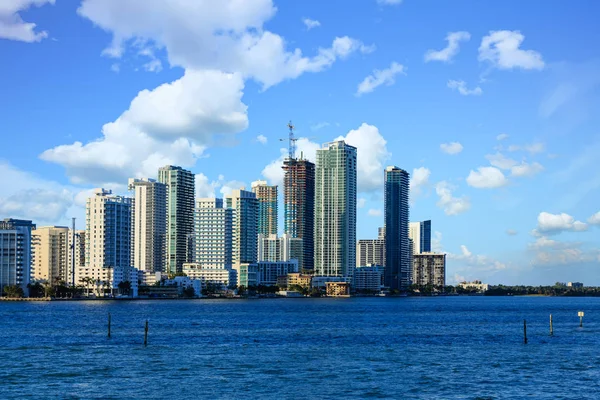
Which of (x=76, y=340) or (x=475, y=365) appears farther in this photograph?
(x=76, y=340)

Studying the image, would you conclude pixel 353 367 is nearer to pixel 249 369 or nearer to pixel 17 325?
pixel 249 369

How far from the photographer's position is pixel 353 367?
7988 cm

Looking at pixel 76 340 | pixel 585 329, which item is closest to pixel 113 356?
pixel 76 340

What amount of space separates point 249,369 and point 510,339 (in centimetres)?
5046

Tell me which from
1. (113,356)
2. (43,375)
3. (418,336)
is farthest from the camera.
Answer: (418,336)

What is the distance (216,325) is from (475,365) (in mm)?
74746

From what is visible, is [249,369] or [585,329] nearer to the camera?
[249,369]

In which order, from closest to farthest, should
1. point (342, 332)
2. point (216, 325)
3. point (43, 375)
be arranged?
point (43, 375) < point (342, 332) < point (216, 325)

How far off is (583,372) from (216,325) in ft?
276

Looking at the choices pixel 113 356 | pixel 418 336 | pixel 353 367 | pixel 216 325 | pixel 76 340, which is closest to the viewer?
pixel 353 367

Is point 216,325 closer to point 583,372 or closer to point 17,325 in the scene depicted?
point 17,325

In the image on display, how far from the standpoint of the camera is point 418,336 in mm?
120188

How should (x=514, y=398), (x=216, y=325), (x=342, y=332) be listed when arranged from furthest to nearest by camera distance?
(x=216, y=325) < (x=342, y=332) < (x=514, y=398)

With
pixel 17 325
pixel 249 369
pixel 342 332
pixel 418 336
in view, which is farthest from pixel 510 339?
pixel 17 325
